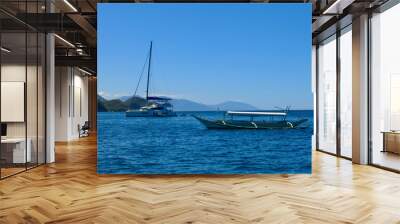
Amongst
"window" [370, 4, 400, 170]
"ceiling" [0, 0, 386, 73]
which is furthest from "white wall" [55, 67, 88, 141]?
"window" [370, 4, 400, 170]

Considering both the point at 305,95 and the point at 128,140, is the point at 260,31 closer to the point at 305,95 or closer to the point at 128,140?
the point at 305,95

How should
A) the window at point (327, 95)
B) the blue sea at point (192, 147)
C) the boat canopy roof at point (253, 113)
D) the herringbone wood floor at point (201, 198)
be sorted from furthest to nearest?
the window at point (327, 95)
the boat canopy roof at point (253, 113)
the blue sea at point (192, 147)
the herringbone wood floor at point (201, 198)

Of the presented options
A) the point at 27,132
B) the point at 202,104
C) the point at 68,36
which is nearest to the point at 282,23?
the point at 202,104

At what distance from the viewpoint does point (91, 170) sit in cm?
732

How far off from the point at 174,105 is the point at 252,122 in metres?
1.35

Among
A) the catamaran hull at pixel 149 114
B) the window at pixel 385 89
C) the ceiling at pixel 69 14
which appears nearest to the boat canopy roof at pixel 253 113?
the catamaran hull at pixel 149 114

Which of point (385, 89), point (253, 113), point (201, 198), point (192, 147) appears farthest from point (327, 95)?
point (201, 198)

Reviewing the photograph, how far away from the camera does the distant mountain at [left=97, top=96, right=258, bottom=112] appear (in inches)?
265

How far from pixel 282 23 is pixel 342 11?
150cm

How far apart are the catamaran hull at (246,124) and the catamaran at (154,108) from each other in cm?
51

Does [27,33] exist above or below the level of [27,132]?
above

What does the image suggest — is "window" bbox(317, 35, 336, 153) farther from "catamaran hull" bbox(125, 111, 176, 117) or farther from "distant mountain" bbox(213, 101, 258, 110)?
"catamaran hull" bbox(125, 111, 176, 117)

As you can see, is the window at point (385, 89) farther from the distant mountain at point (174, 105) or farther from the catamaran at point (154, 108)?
the catamaran at point (154, 108)

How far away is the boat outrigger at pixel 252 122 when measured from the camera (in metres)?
6.76
